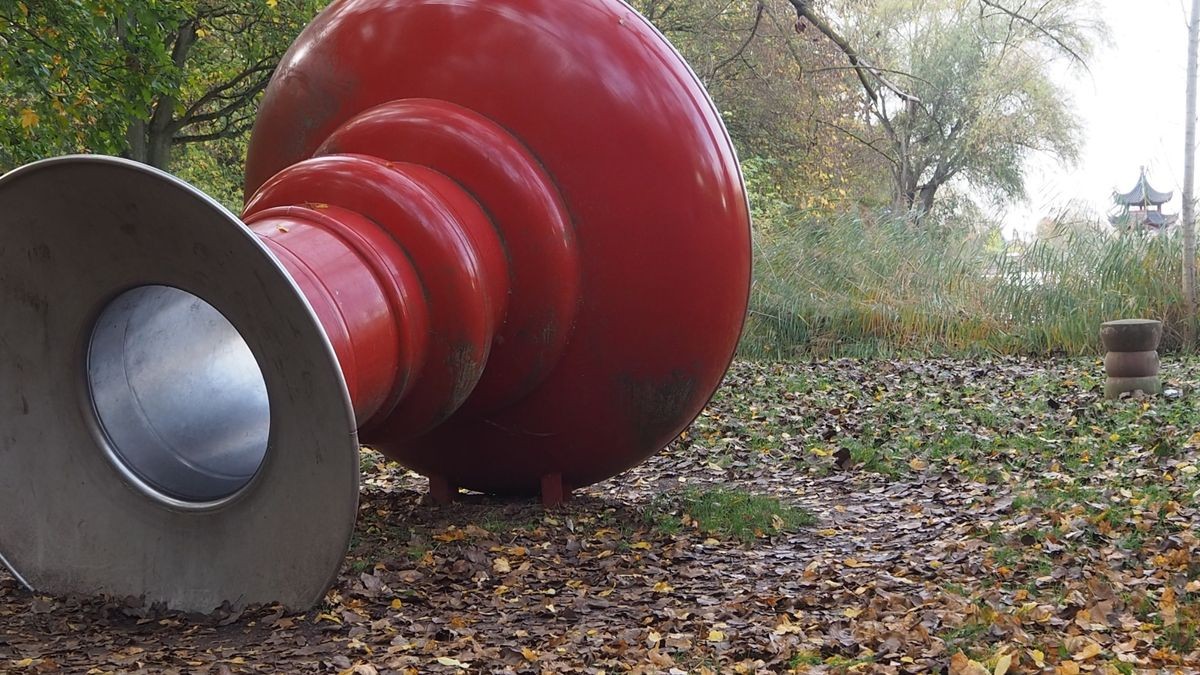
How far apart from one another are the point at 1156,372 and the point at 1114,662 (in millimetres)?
5651

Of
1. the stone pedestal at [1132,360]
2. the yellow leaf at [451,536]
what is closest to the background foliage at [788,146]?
the stone pedestal at [1132,360]

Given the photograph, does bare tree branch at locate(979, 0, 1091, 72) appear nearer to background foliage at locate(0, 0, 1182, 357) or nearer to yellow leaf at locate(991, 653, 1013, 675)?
background foliage at locate(0, 0, 1182, 357)

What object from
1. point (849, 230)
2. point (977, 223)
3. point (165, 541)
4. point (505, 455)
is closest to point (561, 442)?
point (505, 455)

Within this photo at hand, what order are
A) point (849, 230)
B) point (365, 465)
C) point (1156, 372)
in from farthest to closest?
1. point (849, 230)
2. point (1156, 372)
3. point (365, 465)

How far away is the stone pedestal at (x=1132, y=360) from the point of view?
8.12 metres

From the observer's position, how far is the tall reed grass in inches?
453

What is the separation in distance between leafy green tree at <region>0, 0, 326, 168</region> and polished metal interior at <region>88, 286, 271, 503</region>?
4096 mm

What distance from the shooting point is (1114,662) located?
3158 mm

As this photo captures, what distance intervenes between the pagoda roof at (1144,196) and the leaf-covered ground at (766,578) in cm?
792

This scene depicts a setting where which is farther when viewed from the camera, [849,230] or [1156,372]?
[849,230]

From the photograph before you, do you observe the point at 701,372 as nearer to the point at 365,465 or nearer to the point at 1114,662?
the point at 1114,662

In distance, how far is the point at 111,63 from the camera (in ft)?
29.5

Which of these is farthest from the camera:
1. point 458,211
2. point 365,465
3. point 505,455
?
point 365,465

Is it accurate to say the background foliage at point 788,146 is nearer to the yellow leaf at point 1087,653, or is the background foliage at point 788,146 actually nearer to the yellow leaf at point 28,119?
the yellow leaf at point 28,119
